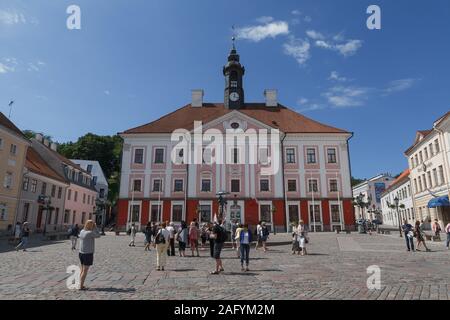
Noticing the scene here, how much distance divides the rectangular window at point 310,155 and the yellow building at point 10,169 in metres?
31.7

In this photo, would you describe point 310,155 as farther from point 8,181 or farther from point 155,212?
point 8,181

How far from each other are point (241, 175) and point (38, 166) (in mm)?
23707

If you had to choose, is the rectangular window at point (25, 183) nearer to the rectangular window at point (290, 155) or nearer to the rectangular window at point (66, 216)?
the rectangular window at point (66, 216)

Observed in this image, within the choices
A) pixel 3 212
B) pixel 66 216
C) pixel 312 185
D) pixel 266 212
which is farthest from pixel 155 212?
pixel 312 185

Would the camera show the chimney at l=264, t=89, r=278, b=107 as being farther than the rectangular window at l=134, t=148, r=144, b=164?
Yes

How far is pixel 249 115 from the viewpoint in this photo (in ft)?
136

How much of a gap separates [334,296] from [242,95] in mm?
42413

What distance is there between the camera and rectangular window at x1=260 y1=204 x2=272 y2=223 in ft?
126

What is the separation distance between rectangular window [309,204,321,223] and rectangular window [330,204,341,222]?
1.67 meters

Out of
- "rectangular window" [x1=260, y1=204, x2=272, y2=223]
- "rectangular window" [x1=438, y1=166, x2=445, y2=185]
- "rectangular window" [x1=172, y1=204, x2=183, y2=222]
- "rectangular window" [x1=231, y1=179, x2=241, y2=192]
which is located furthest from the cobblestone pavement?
"rectangular window" [x1=231, y1=179, x2=241, y2=192]

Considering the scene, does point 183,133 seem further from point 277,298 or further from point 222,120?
point 277,298

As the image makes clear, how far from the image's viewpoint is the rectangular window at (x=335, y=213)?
126 feet

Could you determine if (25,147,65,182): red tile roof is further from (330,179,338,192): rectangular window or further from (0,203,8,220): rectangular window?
(330,179,338,192): rectangular window

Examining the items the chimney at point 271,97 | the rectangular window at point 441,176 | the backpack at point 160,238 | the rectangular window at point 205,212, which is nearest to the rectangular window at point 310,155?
the chimney at point 271,97
